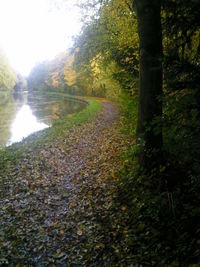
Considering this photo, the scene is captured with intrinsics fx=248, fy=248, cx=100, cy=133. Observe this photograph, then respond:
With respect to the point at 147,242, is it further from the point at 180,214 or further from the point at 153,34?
the point at 153,34

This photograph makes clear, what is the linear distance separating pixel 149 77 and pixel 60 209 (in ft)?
12.6

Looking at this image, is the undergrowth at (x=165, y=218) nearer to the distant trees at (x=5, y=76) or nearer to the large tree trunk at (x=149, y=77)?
the large tree trunk at (x=149, y=77)

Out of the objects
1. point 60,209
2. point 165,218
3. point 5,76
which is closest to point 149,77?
point 165,218

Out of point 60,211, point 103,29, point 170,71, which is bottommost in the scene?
point 60,211

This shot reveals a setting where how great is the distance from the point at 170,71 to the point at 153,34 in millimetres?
1764

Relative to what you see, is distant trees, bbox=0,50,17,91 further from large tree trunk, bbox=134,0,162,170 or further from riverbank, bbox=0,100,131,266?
large tree trunk, bbox=134,0,162,170

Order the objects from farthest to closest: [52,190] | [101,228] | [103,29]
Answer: [103,29], [52,190], [101,228]

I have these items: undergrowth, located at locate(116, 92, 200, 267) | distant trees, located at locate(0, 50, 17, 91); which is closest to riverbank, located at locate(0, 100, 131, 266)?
undergrowth, located at locate(116, 92, 200, 267)

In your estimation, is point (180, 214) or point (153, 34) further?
point (153, 34)

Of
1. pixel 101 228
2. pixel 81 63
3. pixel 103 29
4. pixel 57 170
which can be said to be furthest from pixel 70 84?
pixel 101 228

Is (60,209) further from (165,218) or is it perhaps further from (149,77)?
(149,77)

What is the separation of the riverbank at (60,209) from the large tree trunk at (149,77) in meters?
1.63

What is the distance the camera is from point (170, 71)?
3.86m

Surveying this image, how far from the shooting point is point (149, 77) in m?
5.50
